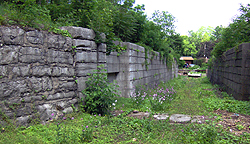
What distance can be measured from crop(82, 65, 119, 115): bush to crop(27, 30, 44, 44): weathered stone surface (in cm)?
151

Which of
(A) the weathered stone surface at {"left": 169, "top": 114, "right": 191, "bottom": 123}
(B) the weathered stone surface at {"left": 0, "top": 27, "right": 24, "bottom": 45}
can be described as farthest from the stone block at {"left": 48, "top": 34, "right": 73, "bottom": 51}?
(A) the weathered stone surface at {"left": 169, "top": 114, "right": 191, "bottom": 123}

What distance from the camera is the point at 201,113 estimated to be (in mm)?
5094

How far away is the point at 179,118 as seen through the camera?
4.71 meters

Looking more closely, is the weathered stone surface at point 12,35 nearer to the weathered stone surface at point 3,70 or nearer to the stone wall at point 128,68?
the weathered stone surface at point 3,70

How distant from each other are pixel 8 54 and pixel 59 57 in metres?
1.09

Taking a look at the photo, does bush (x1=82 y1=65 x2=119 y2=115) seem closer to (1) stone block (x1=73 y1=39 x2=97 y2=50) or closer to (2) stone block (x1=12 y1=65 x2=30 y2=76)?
(1) stone block (x1=73 y1=39 x2=97 y2=50)

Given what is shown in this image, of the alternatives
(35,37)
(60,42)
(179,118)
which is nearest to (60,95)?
(60,42)

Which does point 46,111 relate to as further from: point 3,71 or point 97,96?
point 97,96

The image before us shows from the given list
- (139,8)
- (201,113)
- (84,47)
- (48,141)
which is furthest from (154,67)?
(48,141)

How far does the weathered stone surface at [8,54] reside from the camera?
331cm

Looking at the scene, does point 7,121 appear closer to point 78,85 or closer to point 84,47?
point 78,85

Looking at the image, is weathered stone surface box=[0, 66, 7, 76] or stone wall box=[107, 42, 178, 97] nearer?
weathered stone surface box=[0, 66, 7, 76]

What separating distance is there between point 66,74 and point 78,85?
44 cm

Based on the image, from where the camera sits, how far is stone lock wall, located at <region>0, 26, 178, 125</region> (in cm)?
339
